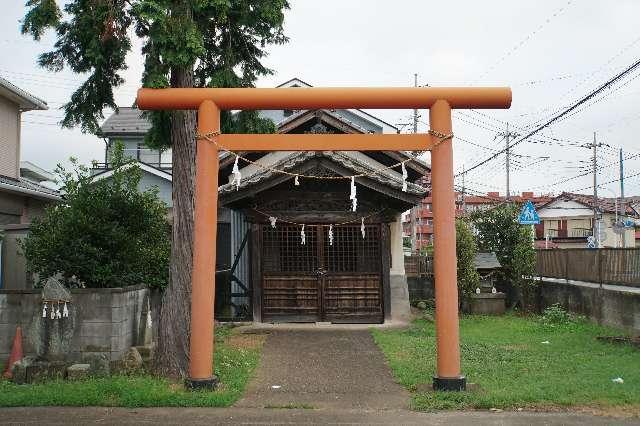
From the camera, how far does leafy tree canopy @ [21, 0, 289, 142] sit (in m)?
8.11

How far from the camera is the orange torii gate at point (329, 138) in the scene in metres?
7.88

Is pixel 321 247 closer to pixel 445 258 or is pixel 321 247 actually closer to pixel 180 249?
pixel 180 249

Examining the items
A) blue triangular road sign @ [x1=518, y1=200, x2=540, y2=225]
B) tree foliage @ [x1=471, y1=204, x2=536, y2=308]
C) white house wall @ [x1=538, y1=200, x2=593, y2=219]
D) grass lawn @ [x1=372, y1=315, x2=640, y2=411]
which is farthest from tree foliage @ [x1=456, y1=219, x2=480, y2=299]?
white house wall @ [x1=538, y1=200, x2=593, y2=219]

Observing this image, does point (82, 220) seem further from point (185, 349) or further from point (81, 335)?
point (185, 349)

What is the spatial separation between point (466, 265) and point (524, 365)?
21.8ft

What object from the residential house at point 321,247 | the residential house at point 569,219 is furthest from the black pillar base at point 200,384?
the residential house at point 569,219

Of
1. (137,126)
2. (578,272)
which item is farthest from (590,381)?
(137,126)

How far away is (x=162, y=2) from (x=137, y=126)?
24054 millimetres

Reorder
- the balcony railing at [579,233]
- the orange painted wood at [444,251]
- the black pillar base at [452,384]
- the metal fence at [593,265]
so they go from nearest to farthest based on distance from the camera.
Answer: the black pillar base at [452,384], the orange painted wood at [444,251], the metal fence at [593,265], the balcony railing at [579,233]

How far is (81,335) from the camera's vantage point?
8805 millimetres

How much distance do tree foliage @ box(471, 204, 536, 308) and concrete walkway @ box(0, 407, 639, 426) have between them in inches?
432

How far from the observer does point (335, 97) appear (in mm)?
8062

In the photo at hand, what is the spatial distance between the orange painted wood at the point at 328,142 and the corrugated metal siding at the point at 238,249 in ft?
23.5

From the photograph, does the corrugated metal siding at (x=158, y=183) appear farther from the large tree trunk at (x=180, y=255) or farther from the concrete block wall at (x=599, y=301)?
the large tree trunk at (x=180, y=255)
